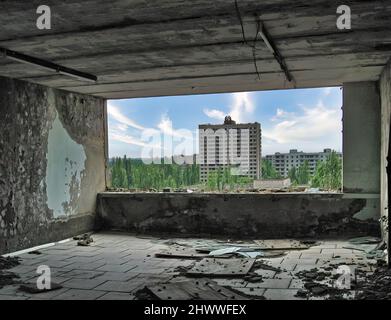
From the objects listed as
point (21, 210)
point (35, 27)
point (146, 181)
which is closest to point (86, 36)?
point (35, 27)

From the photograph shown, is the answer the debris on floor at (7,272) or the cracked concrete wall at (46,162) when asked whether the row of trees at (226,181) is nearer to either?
the cracked concrete wall at (46,162)

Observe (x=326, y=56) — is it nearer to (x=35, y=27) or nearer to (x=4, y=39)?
(x=35, y=27)

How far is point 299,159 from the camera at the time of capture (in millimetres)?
9195

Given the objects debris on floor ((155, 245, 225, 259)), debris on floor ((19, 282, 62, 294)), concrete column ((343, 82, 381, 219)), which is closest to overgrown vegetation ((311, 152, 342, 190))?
concrete column ((343, 82, 381, 219))

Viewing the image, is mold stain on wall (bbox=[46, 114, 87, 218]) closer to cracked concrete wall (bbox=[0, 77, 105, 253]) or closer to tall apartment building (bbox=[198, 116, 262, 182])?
cracked concrete wall (bbox=[0, 77, 105, 253])

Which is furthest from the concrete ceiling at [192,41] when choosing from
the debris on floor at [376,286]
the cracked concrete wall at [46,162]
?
the debris on floor at [376,286]

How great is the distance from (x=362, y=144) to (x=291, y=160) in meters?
1.69

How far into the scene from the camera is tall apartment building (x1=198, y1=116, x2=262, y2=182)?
30.9 feet

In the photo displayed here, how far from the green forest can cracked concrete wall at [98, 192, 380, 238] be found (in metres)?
0.70

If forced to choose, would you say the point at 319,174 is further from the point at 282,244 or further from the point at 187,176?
the point at 187,176

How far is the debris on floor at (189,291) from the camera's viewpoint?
450cm

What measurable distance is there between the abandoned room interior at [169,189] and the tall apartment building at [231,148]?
1.12m

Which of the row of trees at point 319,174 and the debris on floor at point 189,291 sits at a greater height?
the row of trees at point 319,174

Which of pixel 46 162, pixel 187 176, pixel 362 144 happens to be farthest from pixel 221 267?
pixel 187 176
